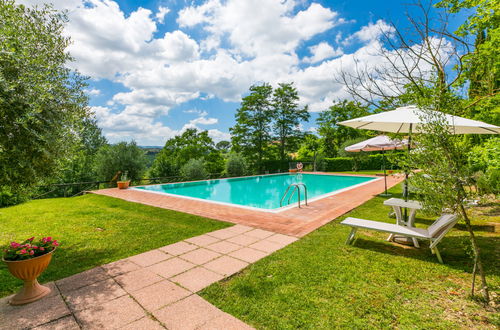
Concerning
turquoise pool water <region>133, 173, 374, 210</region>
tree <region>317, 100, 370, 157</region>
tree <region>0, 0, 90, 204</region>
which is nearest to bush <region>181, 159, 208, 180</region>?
turquoise pool water <region>133, 173, 374, 210</region>

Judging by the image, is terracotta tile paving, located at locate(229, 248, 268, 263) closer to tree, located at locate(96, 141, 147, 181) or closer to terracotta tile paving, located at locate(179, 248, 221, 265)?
terracotta tile paving, located at locate(179, 248, 221, 265)

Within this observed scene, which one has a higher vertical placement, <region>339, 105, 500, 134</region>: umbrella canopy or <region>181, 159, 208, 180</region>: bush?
<region>339, 105, 500, 134</region>: umbrella canopy

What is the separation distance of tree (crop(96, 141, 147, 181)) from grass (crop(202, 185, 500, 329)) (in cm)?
1276

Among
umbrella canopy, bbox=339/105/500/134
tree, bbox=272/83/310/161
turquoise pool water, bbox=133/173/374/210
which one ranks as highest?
tree, bbox=272/83/310/161

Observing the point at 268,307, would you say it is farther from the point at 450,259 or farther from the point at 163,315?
the point at 450,259

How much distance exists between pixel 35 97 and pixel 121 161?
39.7 ft

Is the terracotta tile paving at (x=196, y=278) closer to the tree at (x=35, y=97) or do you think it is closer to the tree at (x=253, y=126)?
the tree at (x=35, y=97)

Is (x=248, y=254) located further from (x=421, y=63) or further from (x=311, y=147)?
(x=311, y=147)

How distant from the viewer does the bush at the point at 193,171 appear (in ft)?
52.3

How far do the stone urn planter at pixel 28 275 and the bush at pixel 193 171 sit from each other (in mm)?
13262

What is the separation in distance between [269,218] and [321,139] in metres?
28.5

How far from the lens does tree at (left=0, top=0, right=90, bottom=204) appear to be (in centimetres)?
287

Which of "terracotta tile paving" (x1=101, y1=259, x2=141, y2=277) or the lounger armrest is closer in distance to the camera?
"terracotta tile paving" (x1=101, y1=259, x2=141, y2=277)

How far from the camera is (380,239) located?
4.43m
